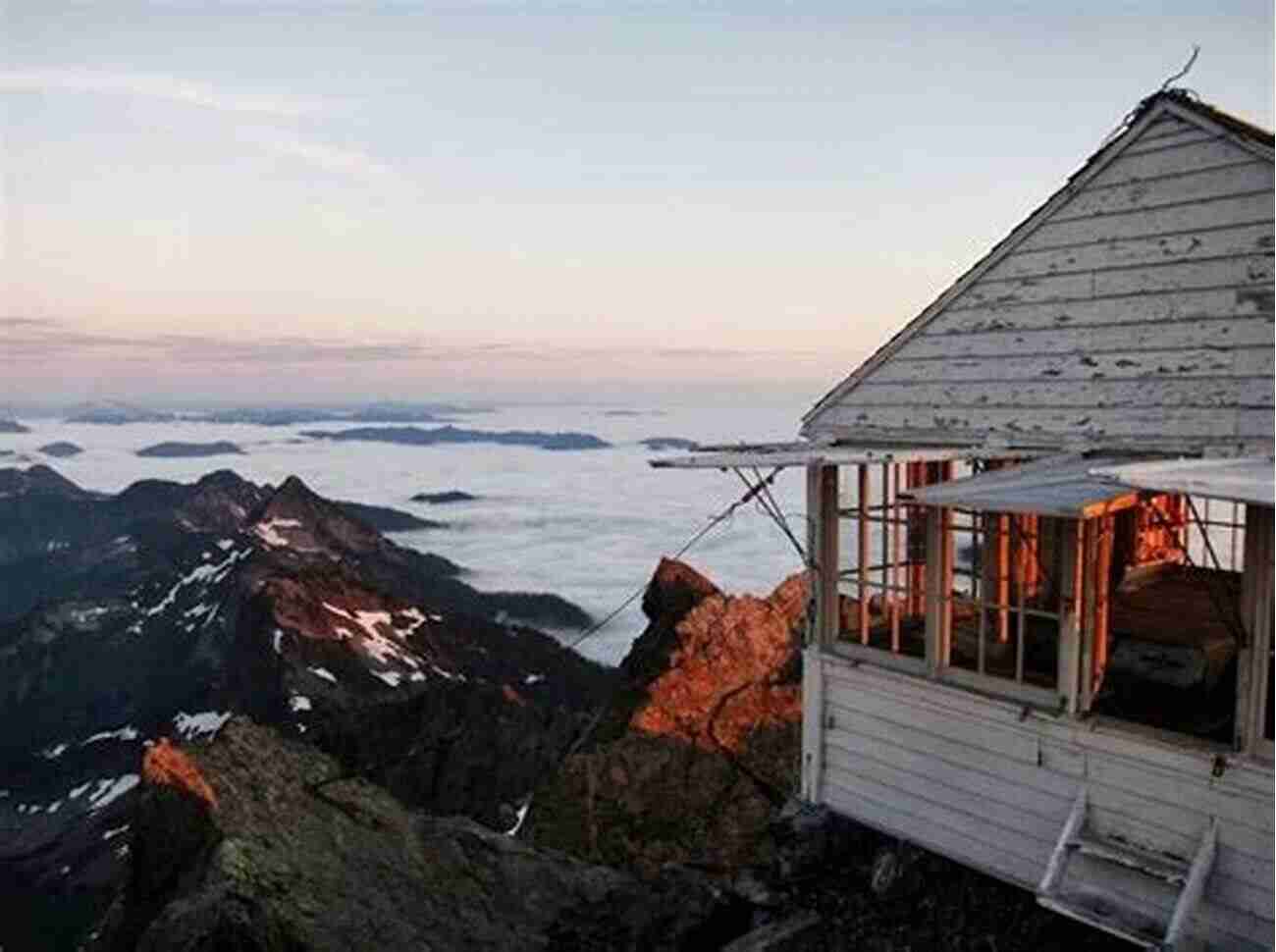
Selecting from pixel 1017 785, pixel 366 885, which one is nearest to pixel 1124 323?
pixel 1017 785

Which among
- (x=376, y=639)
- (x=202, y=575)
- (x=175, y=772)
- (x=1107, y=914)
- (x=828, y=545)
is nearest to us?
(x=1107, y=914)

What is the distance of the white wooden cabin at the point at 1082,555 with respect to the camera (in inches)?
301

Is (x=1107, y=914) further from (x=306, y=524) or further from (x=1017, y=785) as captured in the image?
(x=306, y=524)

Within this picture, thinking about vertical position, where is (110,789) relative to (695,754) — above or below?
below

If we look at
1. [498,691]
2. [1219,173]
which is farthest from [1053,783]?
[498,691]

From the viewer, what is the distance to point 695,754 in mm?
20844

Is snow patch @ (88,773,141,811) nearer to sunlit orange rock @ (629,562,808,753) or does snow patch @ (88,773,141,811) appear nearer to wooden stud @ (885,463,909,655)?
sunlit orange rock @ (629,562,808,753)

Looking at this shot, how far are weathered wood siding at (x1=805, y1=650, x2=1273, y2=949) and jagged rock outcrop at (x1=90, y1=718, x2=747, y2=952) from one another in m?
3.03

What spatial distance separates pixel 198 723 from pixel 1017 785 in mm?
76042

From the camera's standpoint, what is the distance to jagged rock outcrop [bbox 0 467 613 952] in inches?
1757

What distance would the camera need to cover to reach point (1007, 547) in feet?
30.5

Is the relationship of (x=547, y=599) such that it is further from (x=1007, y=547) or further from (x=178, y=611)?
(x=1007, y=547)

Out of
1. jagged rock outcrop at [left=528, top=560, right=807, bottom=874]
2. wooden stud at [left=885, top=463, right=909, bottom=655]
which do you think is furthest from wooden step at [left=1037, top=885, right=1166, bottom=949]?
jagged rock outcrop at [left=528, top=560, right=807, bottom=874]

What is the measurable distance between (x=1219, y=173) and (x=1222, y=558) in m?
4.32
